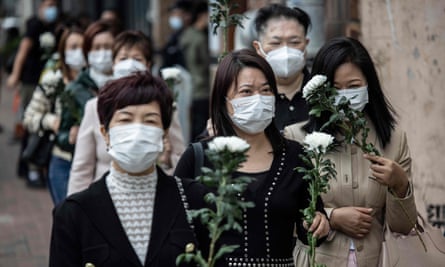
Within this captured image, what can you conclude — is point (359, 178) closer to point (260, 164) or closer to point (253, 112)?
point (260, 164)

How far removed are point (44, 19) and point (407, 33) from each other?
609cm

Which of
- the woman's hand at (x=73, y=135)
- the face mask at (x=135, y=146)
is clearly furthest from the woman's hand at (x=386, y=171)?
the woman's hand at (x=73, y=135)

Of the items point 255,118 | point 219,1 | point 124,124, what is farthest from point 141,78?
point 219,1

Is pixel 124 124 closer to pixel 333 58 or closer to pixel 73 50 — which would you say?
pixel 333 58

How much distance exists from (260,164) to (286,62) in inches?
48.5

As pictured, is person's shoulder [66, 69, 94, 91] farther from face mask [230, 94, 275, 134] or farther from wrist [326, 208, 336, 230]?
wrist [326, 208, 336, 230]

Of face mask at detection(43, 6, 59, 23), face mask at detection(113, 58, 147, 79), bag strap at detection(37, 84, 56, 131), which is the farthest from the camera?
face mask at detection(43, 6, 59, 23)

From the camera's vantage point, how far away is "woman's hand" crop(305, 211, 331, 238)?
4188 mm

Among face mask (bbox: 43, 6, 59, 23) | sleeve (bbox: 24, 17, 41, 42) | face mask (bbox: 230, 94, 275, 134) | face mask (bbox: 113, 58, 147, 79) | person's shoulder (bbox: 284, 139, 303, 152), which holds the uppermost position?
face mask (bbox: 43, 6, 59, 23)

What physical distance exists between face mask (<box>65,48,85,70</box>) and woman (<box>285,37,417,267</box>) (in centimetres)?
343

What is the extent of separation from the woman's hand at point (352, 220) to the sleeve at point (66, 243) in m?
1.28

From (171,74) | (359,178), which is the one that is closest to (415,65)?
(171,74)

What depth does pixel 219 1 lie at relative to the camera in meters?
5.62

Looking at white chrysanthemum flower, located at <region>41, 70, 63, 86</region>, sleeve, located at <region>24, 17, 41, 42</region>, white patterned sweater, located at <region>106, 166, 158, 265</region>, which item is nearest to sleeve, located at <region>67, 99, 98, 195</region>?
white chrysanthemum flower, located at <region>41, 70, 63, 86</region>
